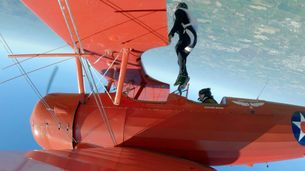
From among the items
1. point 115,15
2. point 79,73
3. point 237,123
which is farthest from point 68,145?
point 237,123

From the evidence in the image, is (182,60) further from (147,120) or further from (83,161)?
(83,161)

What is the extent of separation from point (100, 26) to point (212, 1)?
35009 mm

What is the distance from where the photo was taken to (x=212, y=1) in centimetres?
3659

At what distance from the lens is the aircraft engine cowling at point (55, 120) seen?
4.43 metres

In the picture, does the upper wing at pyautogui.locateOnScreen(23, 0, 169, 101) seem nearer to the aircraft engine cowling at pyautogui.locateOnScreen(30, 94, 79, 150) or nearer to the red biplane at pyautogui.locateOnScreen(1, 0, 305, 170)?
the red biplane at pyautogui.locateOnScreen(1, 0, 305, 170)

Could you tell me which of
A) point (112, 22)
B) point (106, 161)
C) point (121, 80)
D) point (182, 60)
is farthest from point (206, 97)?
point (106, 161)

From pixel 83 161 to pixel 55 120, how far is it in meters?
2.07

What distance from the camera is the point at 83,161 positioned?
2.63m

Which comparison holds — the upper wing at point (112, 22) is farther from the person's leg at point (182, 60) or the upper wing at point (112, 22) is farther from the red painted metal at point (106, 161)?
the red painted metal at point (106, 161)

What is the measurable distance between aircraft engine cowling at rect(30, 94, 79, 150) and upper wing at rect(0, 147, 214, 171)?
119 cm

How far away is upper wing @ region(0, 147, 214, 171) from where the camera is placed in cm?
201

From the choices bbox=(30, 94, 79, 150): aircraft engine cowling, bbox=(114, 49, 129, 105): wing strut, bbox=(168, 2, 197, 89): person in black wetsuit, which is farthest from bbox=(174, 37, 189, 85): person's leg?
bbox=(30, 94, 79, 150): aircraft engine cowling

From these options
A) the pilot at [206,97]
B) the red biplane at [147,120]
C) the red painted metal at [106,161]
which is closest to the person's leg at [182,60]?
the pilot at [206,97]

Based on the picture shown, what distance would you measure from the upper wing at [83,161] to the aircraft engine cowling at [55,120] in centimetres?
119
